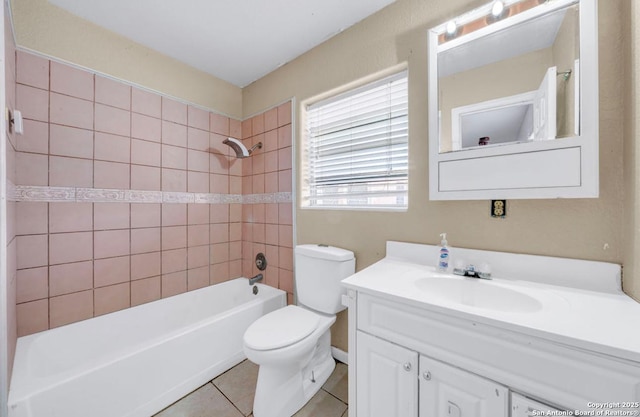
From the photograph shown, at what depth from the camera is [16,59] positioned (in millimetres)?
1349

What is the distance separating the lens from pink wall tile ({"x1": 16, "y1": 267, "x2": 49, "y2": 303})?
1362 millimetres

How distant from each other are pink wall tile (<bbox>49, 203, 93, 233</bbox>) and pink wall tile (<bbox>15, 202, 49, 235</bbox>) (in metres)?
0.02

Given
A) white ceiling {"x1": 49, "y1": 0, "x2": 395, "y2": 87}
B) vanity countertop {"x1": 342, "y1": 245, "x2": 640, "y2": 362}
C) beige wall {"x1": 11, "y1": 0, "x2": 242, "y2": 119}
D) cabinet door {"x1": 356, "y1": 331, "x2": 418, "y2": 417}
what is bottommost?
cabinet door {"x1": 356, "y1": 331, "x2": 418, "y2": 417}

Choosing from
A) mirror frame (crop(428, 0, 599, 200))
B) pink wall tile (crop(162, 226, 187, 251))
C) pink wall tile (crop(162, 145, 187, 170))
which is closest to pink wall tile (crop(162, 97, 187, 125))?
pink wall tile (crop(162, 145, 187, 170))

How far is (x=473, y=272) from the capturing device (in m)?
1.11

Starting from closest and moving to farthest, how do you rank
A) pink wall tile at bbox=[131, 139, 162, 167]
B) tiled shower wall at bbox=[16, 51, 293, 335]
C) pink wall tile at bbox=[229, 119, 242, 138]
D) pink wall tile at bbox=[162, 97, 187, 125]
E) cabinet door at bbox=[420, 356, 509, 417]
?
cabinet door at bbox=[420, 356, 509, 417], tiled shower wall at bbox=[16, 51, 293, 335], pink wall tile at bbox=[131, 139, 162, 167], pink wall tile at bbox=[162, 97, 187, 125], pink wall tile at bbox=[229, 119, 242, 138]

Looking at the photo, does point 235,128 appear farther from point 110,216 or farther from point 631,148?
point 631,148

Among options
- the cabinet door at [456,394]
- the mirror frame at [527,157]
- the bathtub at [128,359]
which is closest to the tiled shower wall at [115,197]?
the bathtub at [128,359]

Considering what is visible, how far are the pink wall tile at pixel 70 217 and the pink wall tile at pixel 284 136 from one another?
1.39 m

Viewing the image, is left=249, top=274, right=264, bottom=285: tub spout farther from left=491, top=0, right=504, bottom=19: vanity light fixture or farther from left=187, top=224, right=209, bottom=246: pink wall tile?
left=491, top=0, right=504, bottom=19: vanity light fixture

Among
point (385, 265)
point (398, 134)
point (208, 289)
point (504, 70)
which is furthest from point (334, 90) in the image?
point (208, 289)

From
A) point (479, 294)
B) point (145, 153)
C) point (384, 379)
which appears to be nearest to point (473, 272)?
point (479, 294)

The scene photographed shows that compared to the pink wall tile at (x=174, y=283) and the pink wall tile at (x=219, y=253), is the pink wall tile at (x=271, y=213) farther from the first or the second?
the pink wall tile at (x=174, y=283)

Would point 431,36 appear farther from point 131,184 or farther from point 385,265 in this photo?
point 131,184
